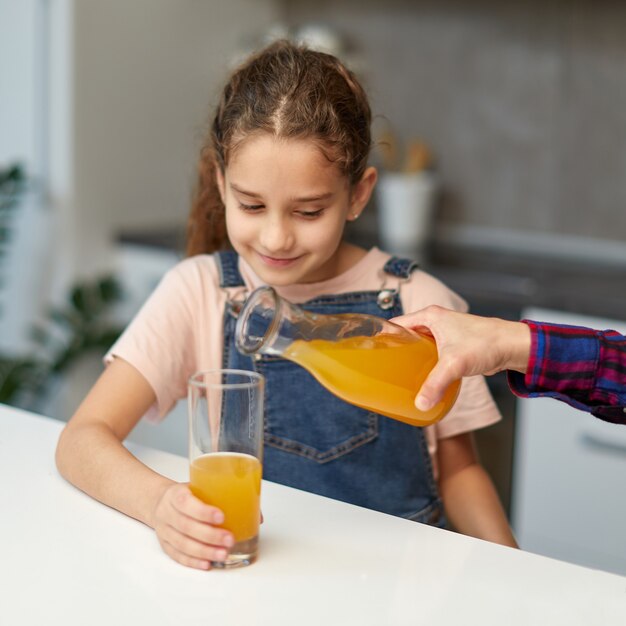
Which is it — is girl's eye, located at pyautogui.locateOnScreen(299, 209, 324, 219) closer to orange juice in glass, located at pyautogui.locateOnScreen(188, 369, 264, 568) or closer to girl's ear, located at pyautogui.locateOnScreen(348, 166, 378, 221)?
girl's ear, located at pyautogui.locateOnScreen(348, 166, 378, 221)

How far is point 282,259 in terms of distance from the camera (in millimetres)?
1192

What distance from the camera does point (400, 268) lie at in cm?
138

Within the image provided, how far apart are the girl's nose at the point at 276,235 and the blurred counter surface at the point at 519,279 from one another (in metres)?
0.97

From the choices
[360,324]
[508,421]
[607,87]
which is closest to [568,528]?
[508,421]

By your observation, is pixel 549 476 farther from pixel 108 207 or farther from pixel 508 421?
pixel 108 207

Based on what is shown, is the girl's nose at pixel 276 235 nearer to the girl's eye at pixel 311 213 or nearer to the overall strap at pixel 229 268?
the girl's eye at pixel 311 213

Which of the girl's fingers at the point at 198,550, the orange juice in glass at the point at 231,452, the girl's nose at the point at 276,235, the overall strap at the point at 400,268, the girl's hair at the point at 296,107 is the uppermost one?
the girl's hair at the point at 296,107

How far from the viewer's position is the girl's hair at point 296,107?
1.20 m

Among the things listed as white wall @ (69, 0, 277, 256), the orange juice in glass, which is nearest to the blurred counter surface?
white wall @ (69, 0, 277, 256)

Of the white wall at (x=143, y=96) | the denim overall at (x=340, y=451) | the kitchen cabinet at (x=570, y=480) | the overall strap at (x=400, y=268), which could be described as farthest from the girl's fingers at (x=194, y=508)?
the white wall at (x=143, y=96)

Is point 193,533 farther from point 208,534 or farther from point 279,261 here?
point 279,261

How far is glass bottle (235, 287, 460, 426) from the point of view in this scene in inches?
34.9

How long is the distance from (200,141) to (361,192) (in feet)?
4.22

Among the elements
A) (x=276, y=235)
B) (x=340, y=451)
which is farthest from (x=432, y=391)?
(x=340, y=451)
